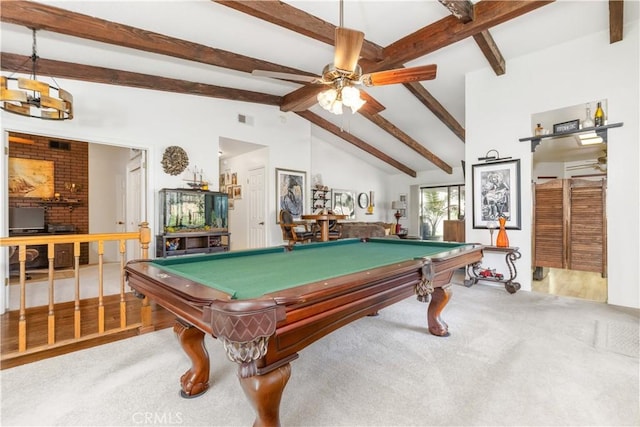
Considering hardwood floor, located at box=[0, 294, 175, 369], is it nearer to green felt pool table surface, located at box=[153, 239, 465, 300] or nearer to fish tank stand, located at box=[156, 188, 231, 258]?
fish tank stand, located at box=[156, 188, 231, 258]

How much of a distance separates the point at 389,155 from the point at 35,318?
26.8 feet

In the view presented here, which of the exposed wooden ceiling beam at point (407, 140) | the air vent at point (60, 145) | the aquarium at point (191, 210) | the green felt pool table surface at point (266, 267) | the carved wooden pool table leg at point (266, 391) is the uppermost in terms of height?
the exposed wooden ceiling beam at point (407, 140)

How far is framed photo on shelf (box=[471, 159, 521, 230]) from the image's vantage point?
13.6 ft

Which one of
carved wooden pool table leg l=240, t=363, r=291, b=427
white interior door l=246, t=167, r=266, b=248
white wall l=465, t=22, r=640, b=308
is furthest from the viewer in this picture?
white interior door l=246, t=167, r=266, b=248

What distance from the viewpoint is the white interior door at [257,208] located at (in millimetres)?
6328

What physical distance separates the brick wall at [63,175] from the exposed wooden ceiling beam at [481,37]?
704cm

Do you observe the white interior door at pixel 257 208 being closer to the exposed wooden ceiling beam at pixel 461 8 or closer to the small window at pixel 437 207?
the exposed wooden ceiling beam at pixel 461 8

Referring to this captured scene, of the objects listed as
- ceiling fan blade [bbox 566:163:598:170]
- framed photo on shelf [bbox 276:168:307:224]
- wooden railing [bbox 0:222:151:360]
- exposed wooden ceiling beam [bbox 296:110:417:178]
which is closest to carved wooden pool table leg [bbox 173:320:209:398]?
wooden railing [bbox 0:222:151:360]

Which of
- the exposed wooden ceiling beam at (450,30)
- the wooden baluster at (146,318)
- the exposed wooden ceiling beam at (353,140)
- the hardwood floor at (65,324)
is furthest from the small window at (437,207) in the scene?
the wooden baluster at (146,318)

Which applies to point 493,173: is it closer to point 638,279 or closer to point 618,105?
point 618,105

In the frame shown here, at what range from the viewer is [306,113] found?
6.54m

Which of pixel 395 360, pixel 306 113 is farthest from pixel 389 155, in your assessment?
pixel 395 360

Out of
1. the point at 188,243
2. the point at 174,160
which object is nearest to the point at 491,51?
the point at 174,160

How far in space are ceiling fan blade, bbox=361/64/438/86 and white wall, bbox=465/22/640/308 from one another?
233cm
